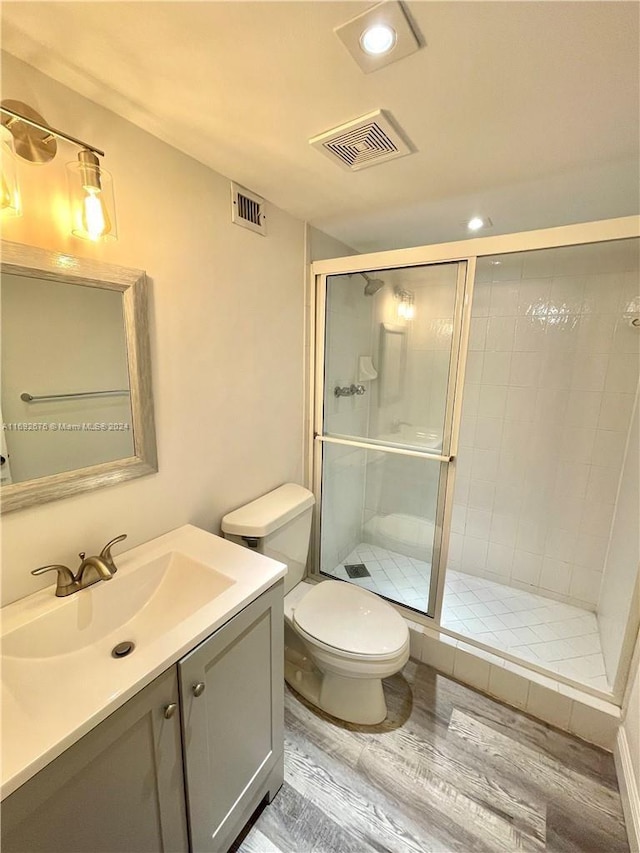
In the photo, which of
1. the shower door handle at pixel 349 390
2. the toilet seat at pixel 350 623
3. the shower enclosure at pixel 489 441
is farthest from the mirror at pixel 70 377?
the shower door handle at pixel 349 390

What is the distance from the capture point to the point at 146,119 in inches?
42.2

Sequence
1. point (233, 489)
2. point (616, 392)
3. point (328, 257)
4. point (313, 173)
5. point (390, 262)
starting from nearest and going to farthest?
1. point (313, 173)
2. point (233, 489)
3. point (390, 262)
4. point (616, 392)
5. point (328, 257)

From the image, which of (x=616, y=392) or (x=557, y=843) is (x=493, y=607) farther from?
(x=616, y=392)

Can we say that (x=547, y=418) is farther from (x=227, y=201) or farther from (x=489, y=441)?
(x=227, y=201)

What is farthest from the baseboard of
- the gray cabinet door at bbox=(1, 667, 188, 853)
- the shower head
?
the shower head

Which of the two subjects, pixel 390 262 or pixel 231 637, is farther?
pixel 390 262

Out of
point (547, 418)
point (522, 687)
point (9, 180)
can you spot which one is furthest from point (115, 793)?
point (547, 418)

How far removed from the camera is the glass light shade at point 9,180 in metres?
0.81

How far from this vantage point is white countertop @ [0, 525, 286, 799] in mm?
641

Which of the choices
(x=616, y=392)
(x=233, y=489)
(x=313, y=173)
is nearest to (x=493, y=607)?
(x=616, y=392)

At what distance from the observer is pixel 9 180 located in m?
0.82

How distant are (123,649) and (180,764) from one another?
12.2 inches

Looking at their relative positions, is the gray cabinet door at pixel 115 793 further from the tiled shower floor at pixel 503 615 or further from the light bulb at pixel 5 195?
the tiled shower floor at pixel 503 615

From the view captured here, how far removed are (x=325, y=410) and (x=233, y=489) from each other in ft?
2.48
